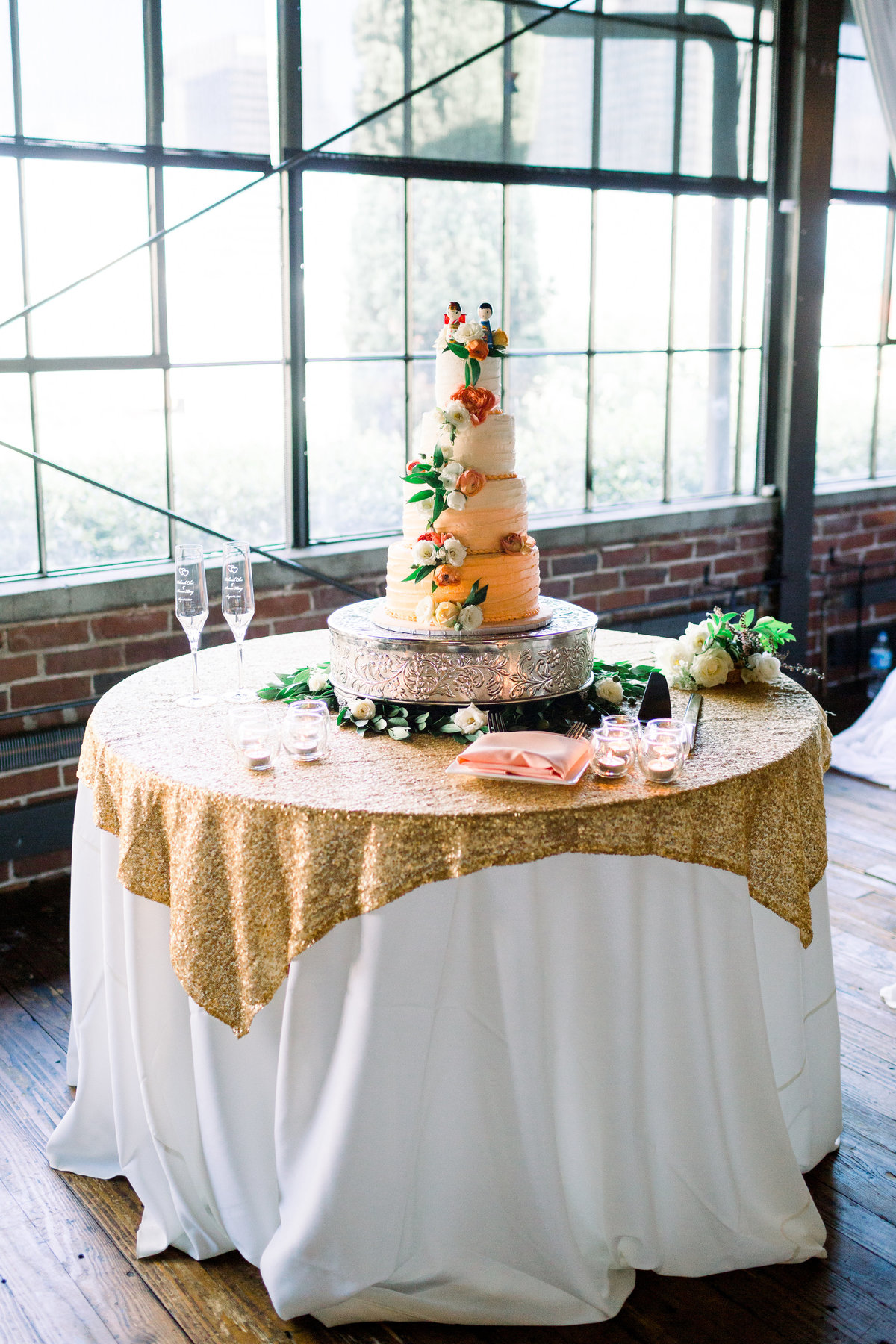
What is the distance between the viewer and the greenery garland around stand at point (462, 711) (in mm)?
2330

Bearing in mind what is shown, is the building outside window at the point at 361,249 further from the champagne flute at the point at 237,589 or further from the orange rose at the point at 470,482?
the orange rose at the point at 470,482

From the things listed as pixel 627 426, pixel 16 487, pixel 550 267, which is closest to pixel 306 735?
pixel 16 487

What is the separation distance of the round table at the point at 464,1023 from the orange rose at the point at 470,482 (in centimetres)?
50

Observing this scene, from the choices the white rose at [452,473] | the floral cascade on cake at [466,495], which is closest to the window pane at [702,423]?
the floral cascade on cake at [466,495]

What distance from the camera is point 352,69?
403 cm

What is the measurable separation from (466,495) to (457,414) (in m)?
0.15

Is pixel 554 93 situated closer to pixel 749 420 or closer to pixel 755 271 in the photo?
pixel 755 271

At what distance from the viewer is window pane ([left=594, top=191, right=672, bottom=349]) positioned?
191 inches

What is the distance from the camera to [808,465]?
556cm

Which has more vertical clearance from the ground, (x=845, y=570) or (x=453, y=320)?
(x=453, y=320)

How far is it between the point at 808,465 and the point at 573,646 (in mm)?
3535

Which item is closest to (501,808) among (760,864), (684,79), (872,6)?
(760,864)

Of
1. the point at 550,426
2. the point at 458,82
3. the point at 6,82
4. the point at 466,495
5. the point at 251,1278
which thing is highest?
the point at 458,82

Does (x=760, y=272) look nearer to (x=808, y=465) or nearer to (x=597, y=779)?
(x=808, y=465)
